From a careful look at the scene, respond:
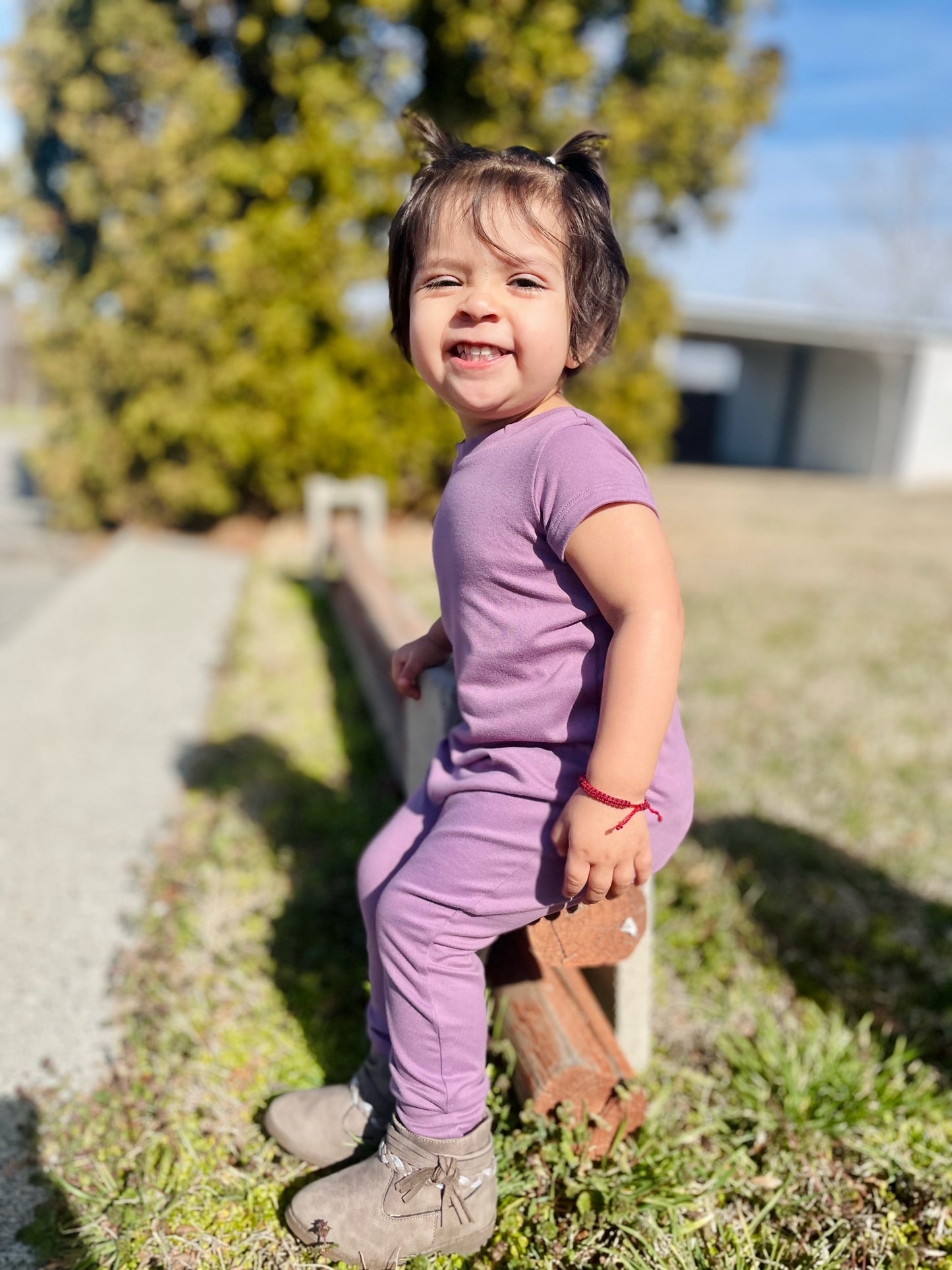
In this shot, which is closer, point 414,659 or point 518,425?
point 518,425

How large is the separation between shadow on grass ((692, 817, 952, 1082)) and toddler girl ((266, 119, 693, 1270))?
3.65 feet

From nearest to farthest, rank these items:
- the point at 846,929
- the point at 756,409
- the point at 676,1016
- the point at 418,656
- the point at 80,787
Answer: the point at 418,656
the point at 676,1016
the point at 846,929
the point at 80,787
the point at 756,409

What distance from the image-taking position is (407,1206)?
1655mm

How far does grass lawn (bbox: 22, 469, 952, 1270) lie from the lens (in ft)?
5.79

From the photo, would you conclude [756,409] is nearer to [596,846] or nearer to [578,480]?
[578,480]

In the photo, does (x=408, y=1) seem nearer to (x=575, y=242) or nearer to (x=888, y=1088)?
(x=575, y=242)

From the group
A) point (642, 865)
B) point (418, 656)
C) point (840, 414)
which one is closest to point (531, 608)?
point (642, 865)

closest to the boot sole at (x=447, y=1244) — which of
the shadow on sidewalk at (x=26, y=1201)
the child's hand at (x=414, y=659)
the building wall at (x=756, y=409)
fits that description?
the shadow on sidewalk at (x=26, y=1201)

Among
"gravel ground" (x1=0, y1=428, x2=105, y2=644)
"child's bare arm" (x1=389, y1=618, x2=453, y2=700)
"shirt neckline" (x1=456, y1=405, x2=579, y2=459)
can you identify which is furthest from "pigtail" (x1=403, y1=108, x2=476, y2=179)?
"gravel ground" (x1=0, y1=428, x2=105, y2=644)

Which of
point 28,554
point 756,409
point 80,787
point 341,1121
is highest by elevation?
point 341,1121

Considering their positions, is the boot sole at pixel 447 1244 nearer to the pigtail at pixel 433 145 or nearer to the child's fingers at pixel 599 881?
the child's fingers at pixel 599 881

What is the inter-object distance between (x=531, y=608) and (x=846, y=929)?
171cm

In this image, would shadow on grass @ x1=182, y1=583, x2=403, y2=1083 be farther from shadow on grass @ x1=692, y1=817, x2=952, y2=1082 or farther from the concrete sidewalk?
shadow on grass @ x1=692, y1=817, x2=952, y2=1082

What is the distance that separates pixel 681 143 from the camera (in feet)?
32.6
